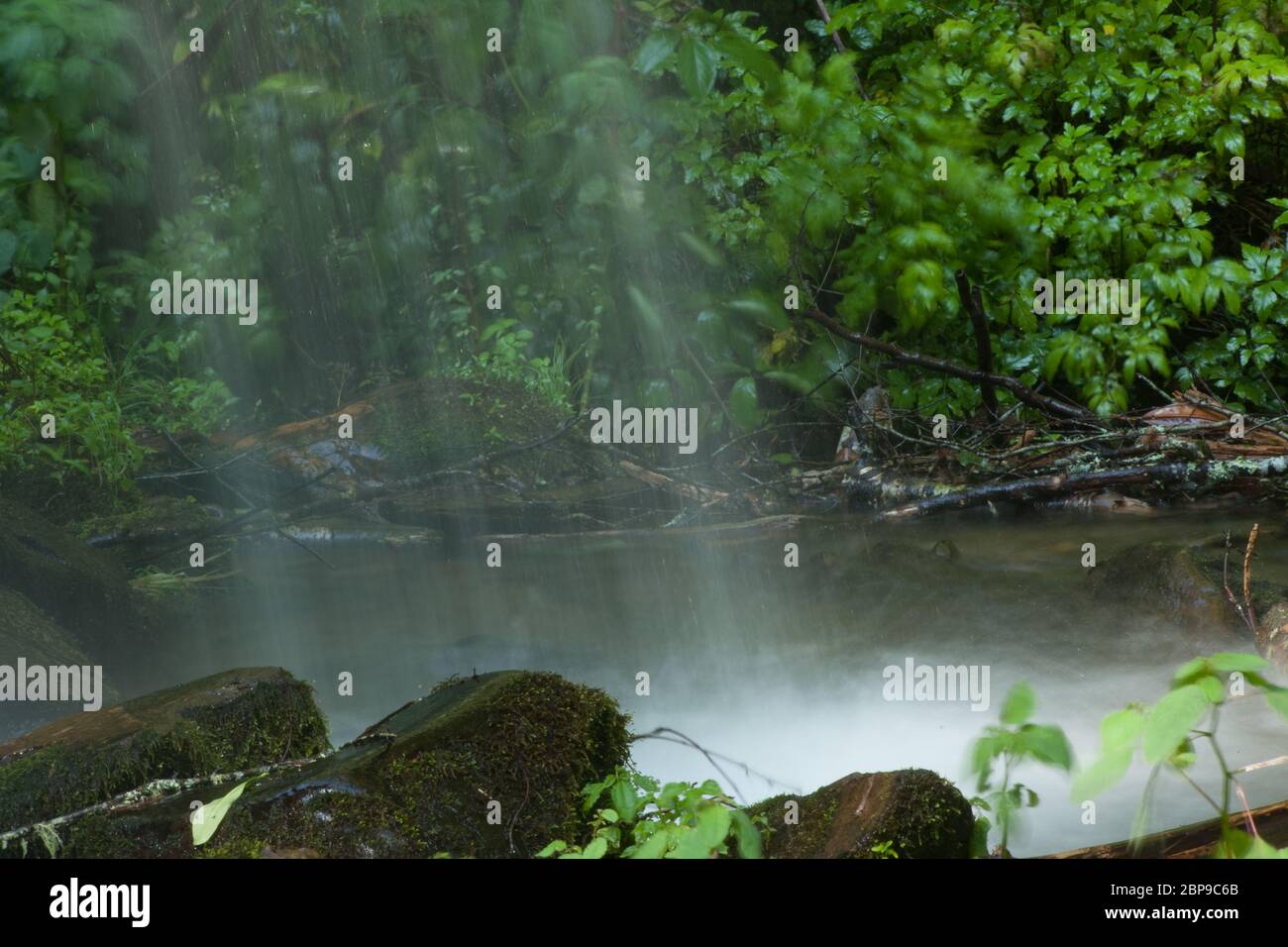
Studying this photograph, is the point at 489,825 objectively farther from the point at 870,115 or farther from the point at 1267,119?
the point at 1267,119

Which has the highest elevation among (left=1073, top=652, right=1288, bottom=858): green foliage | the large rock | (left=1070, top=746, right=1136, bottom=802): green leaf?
the large rock

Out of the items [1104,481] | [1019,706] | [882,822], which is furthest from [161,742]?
[1104,481]

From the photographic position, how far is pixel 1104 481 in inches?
151

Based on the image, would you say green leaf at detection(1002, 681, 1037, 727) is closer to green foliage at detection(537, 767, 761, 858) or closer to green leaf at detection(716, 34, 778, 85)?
green foliage at detection(537, 767, 761, 858)

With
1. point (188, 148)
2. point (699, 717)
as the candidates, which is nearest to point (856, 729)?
point (699, 717)

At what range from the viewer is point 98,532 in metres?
4.05

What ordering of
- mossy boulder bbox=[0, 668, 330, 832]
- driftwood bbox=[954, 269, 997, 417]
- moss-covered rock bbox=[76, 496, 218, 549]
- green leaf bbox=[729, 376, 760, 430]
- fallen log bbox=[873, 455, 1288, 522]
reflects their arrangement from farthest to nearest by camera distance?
1. green leaf bbox=[729, 376, 760, 430]
2. driftwood bbox=[954, 269, 997, 417]
3. moss-covered rock bbox=[76, 496, 218, 549]
4. fallen log bbox=[873, 455, 1288, 522]
5. mossy boulder bbox=[0, 668, 330, 832]

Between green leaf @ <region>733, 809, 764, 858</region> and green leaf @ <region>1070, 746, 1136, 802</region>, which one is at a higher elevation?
green leaf @ <region>1070, 746, 1136, 802</region>

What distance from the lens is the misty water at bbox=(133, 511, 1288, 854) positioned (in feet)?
7.62

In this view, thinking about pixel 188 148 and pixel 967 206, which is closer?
pixel 967 206

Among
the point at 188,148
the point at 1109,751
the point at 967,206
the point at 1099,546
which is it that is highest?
the point at 188,148

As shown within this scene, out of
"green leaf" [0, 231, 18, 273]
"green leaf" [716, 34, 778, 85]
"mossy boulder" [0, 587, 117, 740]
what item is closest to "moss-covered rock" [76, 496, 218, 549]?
"mossy boulder" [0, 587, 117, 740]

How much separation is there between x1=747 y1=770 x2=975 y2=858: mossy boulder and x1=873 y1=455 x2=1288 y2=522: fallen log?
2503mm

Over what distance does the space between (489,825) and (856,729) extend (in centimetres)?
120
